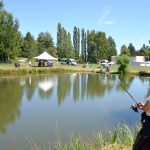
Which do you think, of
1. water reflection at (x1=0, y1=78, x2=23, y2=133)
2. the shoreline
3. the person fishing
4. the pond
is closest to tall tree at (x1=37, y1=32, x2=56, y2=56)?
the shoreline

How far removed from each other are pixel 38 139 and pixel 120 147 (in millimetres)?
3476

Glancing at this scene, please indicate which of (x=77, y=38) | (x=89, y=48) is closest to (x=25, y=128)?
(x=89, y=48)

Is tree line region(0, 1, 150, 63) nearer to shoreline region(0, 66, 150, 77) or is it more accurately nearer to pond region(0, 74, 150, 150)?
shoreline region(0, 66, 150, 77)

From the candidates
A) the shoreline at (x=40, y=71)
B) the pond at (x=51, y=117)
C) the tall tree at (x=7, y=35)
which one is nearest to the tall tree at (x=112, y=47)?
the shoreline at (x=40, y=71)

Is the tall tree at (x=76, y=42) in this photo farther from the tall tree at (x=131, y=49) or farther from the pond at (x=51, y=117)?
the pond at (x=51, y=117)

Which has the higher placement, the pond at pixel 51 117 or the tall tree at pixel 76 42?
the tall tree at pixel 76 42

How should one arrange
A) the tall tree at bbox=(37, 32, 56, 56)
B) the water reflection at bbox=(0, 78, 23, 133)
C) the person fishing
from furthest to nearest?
the tall tree at bbox=(37, 32, 56, 56)
the water reflection at bbox=(0, 78, 23, 133)
the person fishing

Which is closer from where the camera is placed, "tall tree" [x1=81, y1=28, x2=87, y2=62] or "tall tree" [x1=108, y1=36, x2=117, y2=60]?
"tall tree" [x1=81, y1=28, x2=87, y2=62]

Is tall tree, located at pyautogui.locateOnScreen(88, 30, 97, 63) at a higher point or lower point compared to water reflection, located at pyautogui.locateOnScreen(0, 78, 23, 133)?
higher

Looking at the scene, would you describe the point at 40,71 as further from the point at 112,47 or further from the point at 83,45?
the point at 112,47

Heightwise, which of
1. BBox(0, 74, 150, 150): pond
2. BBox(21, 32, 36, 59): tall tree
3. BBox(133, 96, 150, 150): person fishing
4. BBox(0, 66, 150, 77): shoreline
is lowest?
BBox(0, 74, 150, 150): pond

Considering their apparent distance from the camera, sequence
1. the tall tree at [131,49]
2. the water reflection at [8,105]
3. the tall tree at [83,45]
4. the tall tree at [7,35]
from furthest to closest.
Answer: the tall tree at [131,49], the tall tree at [83,45], the tall tree at [7,35], the water reflection at [8,105]

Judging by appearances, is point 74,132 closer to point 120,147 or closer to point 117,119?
point 117,119

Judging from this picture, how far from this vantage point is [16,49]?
45406 millimetres
